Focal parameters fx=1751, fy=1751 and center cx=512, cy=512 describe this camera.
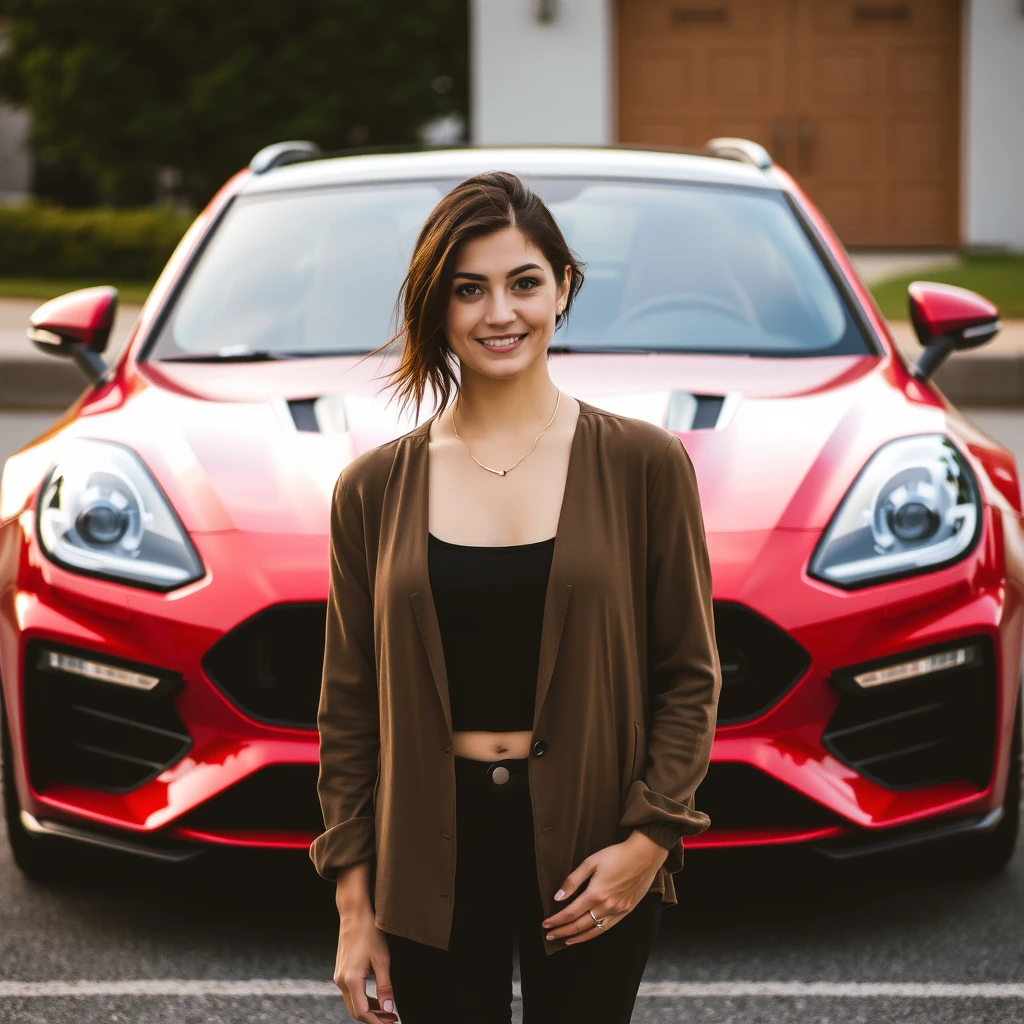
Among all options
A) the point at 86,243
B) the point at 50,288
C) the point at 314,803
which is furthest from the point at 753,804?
the point at 86,243

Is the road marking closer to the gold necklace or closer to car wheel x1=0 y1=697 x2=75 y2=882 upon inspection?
car wheel x1=0 y1=697 x2=75 y2=882

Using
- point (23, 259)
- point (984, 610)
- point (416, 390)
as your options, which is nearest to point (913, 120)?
point (23, 259)

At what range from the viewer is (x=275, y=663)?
10.6 ft

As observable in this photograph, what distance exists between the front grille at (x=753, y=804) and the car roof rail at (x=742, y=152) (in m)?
2.25

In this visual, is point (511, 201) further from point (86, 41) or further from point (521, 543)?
point (86, 41)

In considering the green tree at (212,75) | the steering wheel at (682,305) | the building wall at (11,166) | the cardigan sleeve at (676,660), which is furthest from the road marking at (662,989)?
the building wall at (11,166)

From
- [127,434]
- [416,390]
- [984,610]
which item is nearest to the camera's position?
Answer: [416,390]

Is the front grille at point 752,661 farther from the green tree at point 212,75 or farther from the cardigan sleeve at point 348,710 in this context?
the green tree at point 212,75

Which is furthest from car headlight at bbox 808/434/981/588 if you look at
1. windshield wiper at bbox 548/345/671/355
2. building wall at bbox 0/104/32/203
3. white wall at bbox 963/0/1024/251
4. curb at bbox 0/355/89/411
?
building wall at bbox 0/104/32/203

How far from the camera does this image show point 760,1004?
3107mm

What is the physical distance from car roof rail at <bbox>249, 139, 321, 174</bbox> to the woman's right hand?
127 inches

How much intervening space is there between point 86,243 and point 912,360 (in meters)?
11.5

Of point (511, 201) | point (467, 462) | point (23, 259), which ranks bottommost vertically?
point (23, 259)

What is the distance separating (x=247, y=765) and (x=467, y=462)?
50.3 inches
